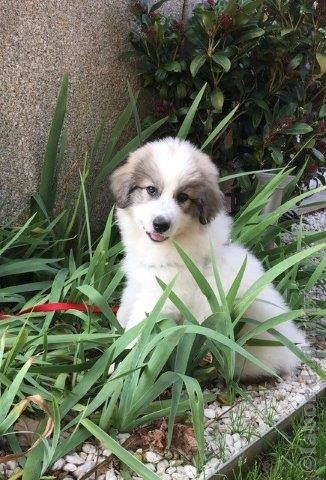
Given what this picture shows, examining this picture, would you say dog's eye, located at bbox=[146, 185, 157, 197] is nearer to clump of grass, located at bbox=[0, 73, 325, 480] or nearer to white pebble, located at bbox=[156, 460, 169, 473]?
clump of grass, located at bbox=[0, 73, 325, 480]

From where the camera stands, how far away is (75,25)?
11.7ft

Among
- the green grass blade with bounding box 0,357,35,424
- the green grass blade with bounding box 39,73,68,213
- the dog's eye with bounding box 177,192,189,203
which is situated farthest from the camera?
the green grass blade with bounding box 39,73,68,213

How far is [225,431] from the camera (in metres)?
2.11

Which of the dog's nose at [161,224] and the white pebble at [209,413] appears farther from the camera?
the dog's nose at [161,224]

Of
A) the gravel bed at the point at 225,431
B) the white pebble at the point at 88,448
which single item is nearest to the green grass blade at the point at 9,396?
the gravel bed at the point at 225,431

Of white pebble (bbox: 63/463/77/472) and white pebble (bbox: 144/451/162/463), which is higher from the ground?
white pebble (bbox: 63/463/77/472)

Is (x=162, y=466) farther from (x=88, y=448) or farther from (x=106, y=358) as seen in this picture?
(x=106, y=358)

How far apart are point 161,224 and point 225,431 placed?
0.89 m

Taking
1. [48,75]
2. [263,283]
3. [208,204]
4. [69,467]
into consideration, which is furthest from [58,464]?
[48,75]

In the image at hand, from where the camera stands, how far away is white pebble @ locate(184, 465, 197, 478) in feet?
6.05

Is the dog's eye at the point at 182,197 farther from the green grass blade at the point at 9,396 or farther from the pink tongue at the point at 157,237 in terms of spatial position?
the green grass blade at the point at 9,396

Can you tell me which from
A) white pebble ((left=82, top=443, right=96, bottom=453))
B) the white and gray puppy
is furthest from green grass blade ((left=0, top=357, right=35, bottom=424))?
the white and gray puppy

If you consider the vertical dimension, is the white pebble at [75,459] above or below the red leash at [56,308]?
below

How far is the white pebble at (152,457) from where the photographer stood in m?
1.89
